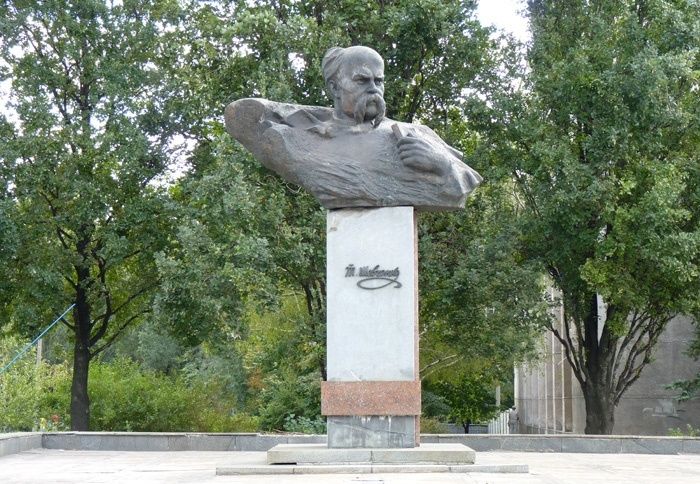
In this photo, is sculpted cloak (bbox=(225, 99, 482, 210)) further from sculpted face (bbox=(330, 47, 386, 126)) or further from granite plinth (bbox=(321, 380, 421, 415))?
granite plinth (bbox=(321, 380, 421, 415))

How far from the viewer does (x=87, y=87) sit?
72.4ft

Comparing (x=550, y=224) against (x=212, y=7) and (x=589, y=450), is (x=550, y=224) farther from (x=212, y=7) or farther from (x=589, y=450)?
(x=212, y=7)

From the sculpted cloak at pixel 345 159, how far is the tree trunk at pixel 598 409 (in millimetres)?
10276

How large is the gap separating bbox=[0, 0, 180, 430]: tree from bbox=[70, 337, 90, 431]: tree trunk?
2 cm

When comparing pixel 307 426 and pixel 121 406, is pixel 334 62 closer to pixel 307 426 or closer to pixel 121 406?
pixel 307 426

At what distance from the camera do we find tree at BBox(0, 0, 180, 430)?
820 inches

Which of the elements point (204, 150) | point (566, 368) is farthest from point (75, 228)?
point (566, 368)

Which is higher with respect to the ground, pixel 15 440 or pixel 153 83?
pixel 153 83

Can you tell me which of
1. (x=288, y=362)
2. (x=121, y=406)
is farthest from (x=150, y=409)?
(x=288, y=362)

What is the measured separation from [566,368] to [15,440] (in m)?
19.7

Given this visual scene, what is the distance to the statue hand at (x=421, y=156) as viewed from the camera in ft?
36.1

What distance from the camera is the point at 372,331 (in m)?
10.9

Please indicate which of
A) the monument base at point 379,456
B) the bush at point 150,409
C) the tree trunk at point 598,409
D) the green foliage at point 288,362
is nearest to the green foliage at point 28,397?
the bush at point 150,409
